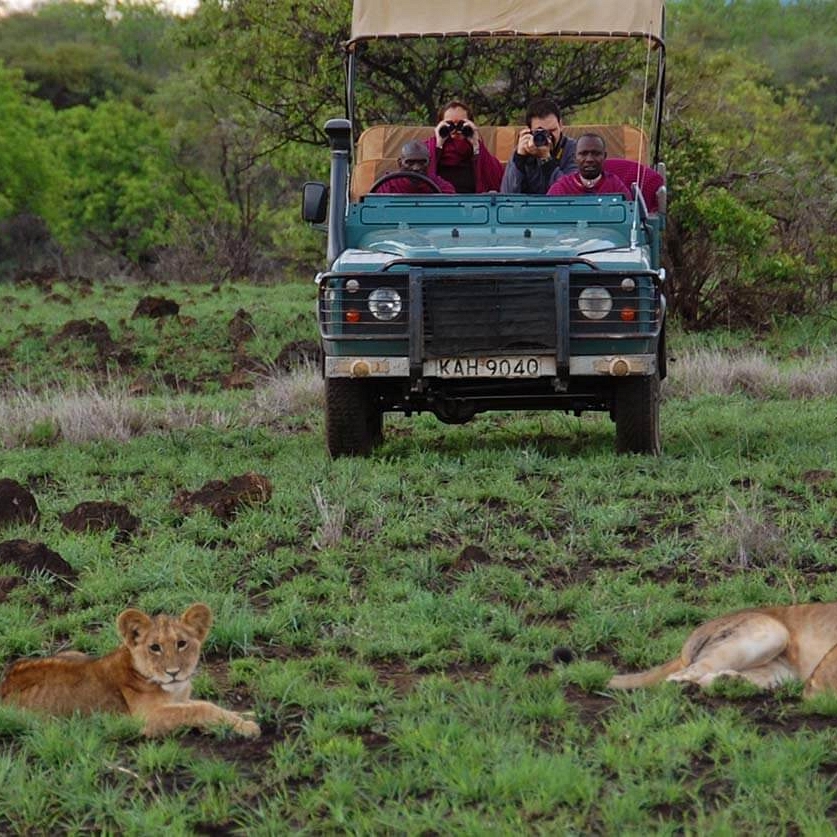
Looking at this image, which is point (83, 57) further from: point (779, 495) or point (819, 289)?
point (779, 495)

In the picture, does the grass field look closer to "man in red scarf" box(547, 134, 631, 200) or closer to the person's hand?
"man in red scarf" box(547, 134, 631, 200)

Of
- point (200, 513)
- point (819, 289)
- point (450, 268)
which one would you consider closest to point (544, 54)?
point (819, 289)

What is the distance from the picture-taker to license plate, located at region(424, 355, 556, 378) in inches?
327

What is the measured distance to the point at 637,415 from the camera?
28.2 ft

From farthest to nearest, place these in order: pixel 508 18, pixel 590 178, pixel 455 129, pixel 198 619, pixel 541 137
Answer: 1. pixel 508 18
2. pixel 455 129
3. pixel 541 137
4. pixel 590 178
5. pixel 198 619

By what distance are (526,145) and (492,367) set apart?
186 centimetres

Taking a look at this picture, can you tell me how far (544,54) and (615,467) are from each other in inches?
371

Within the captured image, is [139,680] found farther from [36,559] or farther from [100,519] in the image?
[100,519]

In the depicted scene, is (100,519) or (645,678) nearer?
(645,678)

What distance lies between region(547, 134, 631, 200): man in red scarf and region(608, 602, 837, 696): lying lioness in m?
4.84

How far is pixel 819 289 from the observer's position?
1734 centimetres

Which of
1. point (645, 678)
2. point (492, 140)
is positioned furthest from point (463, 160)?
point (645, 678)

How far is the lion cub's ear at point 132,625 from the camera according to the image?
182 inches

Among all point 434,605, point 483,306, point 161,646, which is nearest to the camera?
point 161,646
